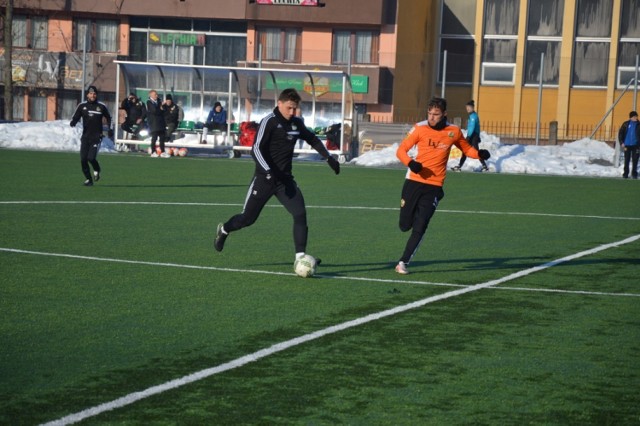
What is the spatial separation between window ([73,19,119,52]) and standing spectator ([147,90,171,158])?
2307 centimetres

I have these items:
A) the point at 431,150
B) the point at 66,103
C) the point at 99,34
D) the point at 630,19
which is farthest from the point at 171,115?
the point at 630,19

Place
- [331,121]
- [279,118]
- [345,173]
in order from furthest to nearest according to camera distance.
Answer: [331,121], [345,173], [279,118]

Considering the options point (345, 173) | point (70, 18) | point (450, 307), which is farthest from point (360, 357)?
point (70, 18)

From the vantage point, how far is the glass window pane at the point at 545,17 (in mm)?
57250


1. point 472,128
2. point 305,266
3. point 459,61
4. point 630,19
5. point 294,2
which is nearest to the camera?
point 305,266

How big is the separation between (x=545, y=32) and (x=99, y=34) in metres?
22.7

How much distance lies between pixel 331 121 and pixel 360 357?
3131 centimetres

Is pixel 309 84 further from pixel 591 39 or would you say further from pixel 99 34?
pixel 591 39

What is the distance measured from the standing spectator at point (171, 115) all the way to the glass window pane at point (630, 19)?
2784 cm

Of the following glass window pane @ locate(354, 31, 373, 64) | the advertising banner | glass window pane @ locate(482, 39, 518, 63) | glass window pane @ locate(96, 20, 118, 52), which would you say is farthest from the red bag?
glass window pane @ locate(482, 39, 518, 63)

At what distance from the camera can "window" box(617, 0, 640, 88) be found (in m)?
56.1

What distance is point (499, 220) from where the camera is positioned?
728 inches

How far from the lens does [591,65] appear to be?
185 ft

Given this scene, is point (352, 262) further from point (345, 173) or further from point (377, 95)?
point (377, 95)
